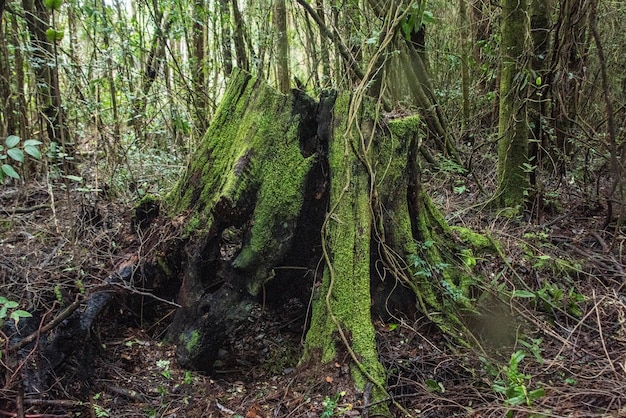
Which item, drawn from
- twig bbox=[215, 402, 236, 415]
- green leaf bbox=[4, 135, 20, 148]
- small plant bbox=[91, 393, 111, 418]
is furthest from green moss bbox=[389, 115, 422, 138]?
small plant bbox=[91, 393, 111, 418]

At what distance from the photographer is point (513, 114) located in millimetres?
5047

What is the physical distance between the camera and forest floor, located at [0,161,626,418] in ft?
8.07

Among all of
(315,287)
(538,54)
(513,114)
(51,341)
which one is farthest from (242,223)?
(538,54)

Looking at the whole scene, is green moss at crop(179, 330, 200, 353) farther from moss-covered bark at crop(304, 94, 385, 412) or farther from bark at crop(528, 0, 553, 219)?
bark at crop(528, 0, 553, 219)

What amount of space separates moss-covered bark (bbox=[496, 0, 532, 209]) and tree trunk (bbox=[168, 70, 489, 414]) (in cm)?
203

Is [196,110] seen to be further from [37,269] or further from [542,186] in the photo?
[542,186]

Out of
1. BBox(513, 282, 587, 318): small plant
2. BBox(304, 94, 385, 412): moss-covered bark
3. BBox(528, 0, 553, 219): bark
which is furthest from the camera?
BBox(528, 0, 553, 219): bark

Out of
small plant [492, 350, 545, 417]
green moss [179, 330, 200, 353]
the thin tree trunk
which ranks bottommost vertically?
small plant [492, 350, 545, 417]

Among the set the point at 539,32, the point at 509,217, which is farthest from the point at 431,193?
the point at 539,32

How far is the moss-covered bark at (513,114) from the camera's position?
16.5ft

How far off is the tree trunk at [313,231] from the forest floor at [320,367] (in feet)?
0.55

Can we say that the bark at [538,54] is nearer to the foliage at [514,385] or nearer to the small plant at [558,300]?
the small plant at [558,300]

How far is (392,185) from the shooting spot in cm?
339

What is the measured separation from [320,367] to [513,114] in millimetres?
3784
